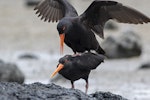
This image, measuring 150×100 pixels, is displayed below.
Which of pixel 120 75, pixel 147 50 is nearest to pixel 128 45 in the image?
pixel 147 50

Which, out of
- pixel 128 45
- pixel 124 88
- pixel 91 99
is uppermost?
pixel 128 45

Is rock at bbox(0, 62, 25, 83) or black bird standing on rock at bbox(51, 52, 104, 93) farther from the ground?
rock at bbox(0, 62, 25, 83)

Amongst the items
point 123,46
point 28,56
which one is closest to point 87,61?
point 28,56

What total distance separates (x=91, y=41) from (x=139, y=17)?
34.4 inches

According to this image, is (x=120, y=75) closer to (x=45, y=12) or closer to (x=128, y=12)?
(x=45, y=12)

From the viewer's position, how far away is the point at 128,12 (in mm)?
10844

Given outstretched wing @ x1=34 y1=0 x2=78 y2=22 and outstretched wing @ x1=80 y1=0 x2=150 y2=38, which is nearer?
outstretched wing @ x1=80 y1=0 x2=150 y2=38

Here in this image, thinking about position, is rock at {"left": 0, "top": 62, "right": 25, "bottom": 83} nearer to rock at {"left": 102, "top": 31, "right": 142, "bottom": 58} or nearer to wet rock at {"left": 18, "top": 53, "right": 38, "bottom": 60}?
wet rock at {"left": 18, "top": 53, "right": 38, "bottom": 60}

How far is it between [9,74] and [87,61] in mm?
2889

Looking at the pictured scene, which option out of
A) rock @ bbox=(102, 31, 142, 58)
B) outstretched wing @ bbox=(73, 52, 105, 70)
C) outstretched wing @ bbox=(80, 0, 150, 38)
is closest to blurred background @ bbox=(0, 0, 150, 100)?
rock @ bbox=(102, 31, 142, 58)

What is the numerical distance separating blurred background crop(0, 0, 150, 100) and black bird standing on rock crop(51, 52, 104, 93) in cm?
169

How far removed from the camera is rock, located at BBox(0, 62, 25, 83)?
471 inches

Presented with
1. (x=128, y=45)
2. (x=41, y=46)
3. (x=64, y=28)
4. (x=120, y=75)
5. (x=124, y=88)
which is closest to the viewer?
(x=64, y=28)

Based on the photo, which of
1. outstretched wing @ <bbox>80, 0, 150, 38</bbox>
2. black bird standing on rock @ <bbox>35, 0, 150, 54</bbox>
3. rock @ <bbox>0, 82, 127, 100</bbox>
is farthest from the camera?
outstretched wing @ <bbox>80, 0, 150, 38</bbox>
